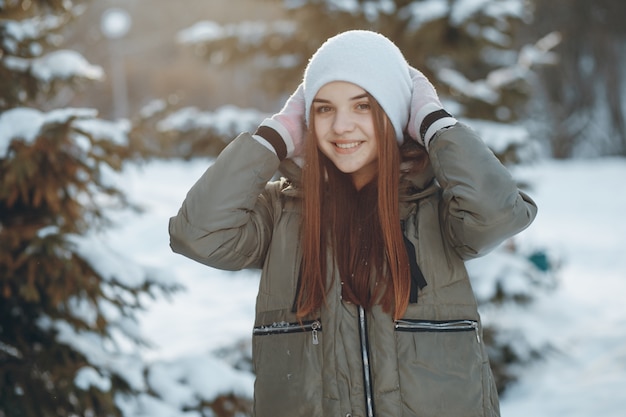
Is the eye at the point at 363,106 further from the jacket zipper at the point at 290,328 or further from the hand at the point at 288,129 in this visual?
the jacket zipper at the point at 290,328

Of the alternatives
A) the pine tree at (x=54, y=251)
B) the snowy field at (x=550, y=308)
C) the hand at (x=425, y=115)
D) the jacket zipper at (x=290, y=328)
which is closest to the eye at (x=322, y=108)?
the hand at (x=425, y=115)

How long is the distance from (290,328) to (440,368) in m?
0.43

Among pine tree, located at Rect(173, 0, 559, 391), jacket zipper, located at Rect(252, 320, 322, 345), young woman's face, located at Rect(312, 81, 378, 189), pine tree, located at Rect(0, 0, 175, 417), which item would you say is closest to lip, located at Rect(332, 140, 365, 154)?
young woman's face, located at Rect(312, 81, 378, 189)

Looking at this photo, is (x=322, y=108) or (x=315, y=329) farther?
(x=322, y=108)

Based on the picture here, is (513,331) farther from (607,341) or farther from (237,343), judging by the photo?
(237,343)

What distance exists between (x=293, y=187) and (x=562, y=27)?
2269cm

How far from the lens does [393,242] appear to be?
193 cm

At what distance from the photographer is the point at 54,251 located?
3020 millimetres

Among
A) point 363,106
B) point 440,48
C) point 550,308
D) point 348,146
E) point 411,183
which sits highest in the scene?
point 440,48

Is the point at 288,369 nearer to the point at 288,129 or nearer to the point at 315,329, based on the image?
the point at 315,329

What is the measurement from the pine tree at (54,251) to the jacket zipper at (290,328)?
1.38 meters

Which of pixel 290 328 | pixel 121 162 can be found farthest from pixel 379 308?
pixel 121 162

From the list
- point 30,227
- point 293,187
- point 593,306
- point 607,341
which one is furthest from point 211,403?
point 593,306

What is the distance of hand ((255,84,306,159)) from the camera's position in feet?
6.85
